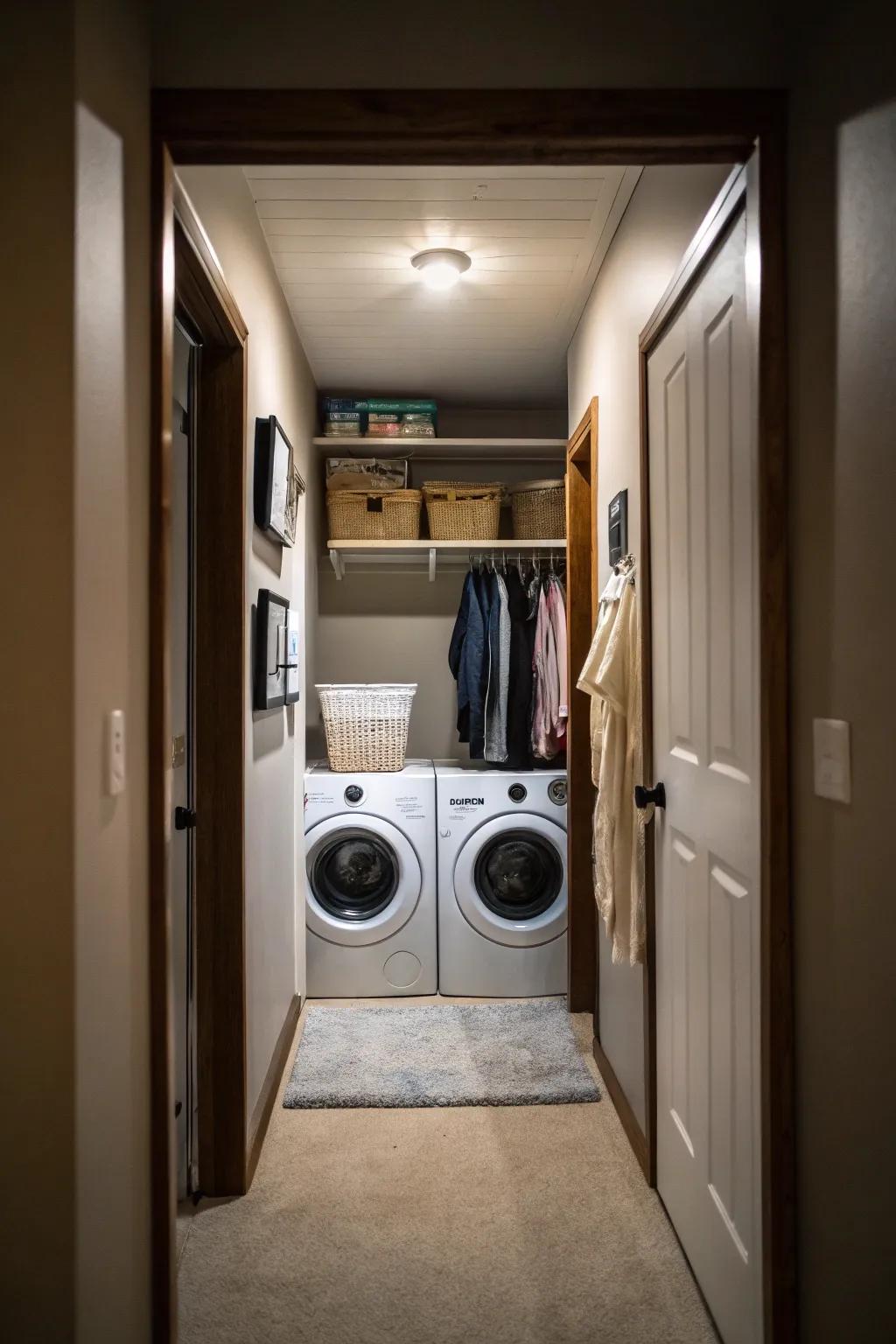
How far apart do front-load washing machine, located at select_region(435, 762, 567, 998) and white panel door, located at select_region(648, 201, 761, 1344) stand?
124cm

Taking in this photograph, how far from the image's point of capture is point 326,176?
211 centimetres

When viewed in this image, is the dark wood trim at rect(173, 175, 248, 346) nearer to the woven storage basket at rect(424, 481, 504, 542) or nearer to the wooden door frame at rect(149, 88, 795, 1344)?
the wooden door frame at rect(149, 88, 795, 1344)

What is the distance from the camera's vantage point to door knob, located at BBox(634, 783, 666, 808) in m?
1.96

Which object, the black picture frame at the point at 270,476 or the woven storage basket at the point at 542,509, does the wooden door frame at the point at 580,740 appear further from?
the black picture frame at the point at 270,476

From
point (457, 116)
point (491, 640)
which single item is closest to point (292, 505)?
point (491, 640)

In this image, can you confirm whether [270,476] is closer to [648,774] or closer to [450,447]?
[648,774]

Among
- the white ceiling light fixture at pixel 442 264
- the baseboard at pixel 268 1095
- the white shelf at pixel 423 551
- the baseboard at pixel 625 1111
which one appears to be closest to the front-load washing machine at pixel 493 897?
the baseboard at pixel 625 1111

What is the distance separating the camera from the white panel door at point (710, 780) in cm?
143

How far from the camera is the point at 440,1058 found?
9.20 feet
